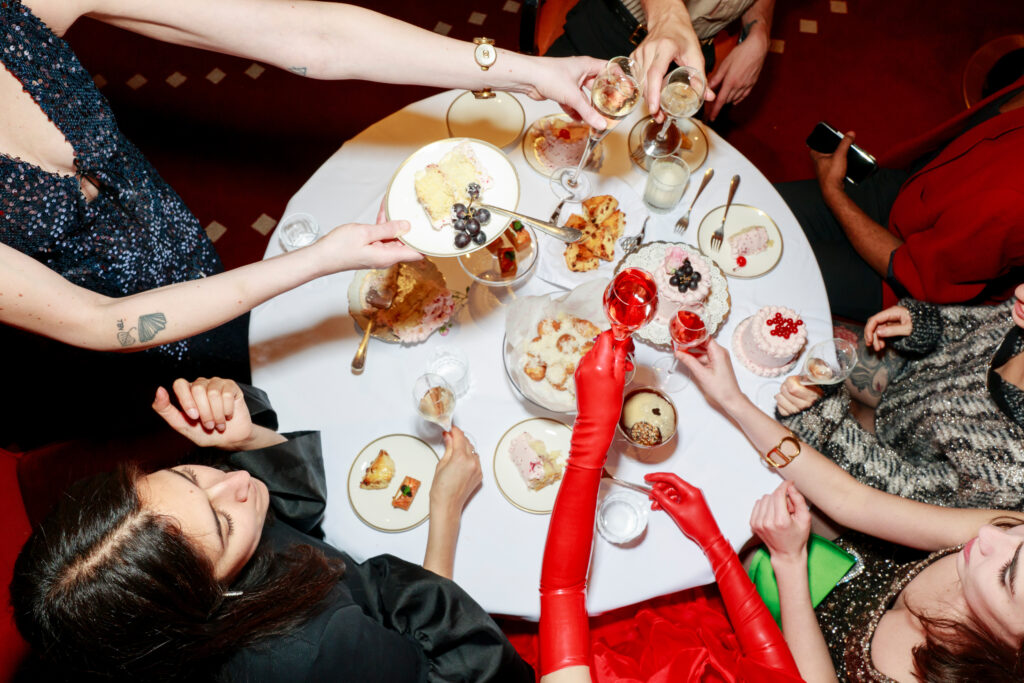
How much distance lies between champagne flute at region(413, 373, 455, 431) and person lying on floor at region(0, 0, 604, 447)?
39 cm

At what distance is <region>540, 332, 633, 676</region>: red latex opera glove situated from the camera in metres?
1.47

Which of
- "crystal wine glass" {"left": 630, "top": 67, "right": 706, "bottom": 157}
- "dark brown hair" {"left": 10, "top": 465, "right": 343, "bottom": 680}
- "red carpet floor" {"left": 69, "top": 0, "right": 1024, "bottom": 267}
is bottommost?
"dark brown hair" {"left": 10, "top": 465, "right": 343, "bottom": 680}

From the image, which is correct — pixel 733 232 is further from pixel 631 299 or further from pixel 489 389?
pixel 489 389

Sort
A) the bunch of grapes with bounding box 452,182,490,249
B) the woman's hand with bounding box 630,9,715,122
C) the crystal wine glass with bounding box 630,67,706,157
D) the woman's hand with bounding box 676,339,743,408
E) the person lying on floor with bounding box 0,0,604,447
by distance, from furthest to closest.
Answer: the crystal wine glass with bounding box 630,67,706,157 < the woman's hand with bounding box 630,9,715,122 < the woman's hand with bounding box 676,339,743,408 < the bunch of grapes with bounding box 452,182,490,249 < the person lying on floor with bounding box 0,0,604,447

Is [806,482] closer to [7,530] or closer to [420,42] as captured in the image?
[420,42]

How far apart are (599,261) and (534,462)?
2.44 ft

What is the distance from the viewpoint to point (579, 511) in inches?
59.2

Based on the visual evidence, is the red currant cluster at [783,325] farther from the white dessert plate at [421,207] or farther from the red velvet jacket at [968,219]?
the white dessert plate at [421,207]

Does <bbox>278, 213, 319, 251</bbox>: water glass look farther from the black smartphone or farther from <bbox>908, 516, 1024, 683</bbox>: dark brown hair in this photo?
the black smartphone

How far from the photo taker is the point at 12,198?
5.21 ft

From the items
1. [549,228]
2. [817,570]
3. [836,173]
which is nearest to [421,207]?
[549,228]

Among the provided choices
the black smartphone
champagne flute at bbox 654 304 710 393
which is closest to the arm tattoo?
champagne flute at bbox 654 304 710 393

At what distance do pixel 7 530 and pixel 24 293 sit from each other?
0.92 metres

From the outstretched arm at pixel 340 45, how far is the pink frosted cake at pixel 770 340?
32.6 inches
